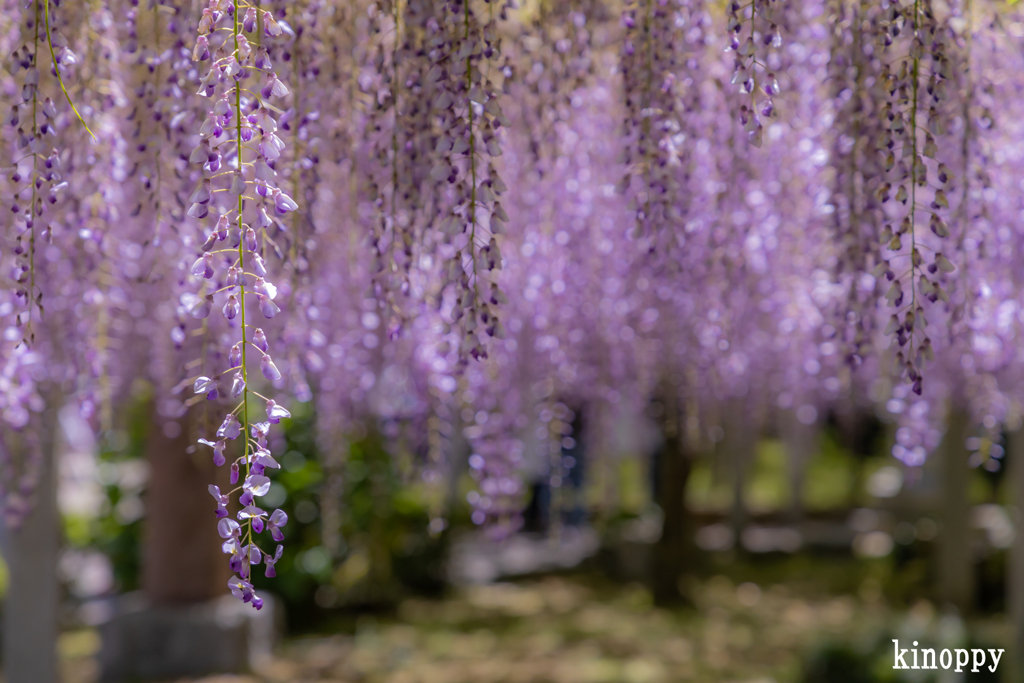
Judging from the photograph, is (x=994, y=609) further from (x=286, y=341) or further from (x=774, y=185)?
(x=286, y=341)

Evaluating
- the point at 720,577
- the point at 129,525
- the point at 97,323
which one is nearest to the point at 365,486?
the point at 129,525

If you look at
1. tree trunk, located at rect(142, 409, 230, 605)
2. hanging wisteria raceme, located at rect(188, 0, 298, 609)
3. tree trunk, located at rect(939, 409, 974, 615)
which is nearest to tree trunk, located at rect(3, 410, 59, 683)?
tree trunk, located at rect(142, 409, 230, 605)

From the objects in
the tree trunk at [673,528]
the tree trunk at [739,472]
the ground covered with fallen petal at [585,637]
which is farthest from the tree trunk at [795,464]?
the tree trunk at [673,528]

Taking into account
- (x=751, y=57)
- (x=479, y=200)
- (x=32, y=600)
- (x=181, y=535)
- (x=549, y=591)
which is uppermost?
(x=751, y=57)

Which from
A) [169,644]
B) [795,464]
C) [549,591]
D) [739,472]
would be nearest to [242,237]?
[169,644]

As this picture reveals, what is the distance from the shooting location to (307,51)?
229 cm

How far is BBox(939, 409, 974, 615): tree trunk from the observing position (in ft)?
22.8

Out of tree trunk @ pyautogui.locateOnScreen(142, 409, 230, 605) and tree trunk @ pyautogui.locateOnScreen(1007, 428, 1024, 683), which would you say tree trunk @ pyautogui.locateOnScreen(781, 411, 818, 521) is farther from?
tree trunk @ pyautogui.locateOnScreen(142, 409, 230, 605)

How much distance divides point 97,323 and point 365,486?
4723mm

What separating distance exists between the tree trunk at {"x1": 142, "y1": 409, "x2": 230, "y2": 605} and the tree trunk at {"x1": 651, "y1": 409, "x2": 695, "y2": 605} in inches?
156

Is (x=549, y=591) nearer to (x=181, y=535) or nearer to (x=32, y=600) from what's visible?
(x=181, y=535)

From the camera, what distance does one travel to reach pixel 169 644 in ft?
16.8

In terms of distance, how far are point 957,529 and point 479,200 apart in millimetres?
6636

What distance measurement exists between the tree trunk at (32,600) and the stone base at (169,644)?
0.78 metres
